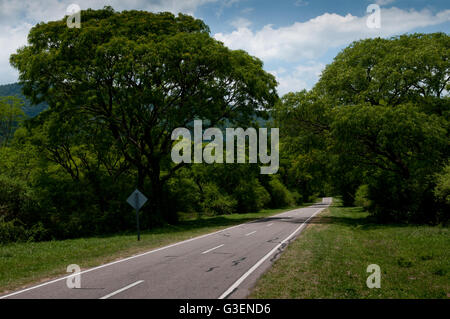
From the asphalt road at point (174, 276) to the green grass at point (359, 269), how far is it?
1.95 ft

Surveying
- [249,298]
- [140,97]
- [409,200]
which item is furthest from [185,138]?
[249,298]

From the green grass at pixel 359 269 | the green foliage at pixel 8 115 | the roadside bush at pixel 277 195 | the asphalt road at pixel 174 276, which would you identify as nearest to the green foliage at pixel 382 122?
the green grass at pixel 359 269

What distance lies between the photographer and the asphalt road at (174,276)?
24.3ft

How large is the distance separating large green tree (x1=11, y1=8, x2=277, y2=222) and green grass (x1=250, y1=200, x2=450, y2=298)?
1387 centimetres

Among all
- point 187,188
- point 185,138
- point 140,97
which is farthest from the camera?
point 187,188

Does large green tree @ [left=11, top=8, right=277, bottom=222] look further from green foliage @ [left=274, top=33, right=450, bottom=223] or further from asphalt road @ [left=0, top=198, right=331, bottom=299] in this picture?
asphalt road @ [left=0, top=198, right=331, bottom=299]

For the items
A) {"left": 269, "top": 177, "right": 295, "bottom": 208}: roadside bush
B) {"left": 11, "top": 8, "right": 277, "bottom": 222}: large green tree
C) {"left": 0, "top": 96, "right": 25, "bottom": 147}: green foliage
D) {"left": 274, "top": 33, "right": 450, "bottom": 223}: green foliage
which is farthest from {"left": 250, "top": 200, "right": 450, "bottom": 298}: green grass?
{"left": 269, "top": 177, "right": 295, "bottom": 208}: roadside bush

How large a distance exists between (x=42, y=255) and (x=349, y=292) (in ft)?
39.0

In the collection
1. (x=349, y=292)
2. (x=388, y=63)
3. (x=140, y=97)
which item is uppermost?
(x=388, y=63)

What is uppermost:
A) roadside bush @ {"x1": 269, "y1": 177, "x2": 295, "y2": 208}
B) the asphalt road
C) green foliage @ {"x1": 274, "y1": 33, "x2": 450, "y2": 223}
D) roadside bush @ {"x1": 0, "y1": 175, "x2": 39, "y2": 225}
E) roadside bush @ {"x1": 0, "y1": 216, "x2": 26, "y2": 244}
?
green foliage @ {"x1": 274, "y1": 33, "x2": 450, "y2": 223}

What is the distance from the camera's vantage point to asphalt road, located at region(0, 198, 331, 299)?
7395 millimetres

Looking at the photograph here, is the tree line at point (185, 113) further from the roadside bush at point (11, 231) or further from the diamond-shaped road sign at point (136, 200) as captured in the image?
the diamond-shaped road sign at point (136, 200)
